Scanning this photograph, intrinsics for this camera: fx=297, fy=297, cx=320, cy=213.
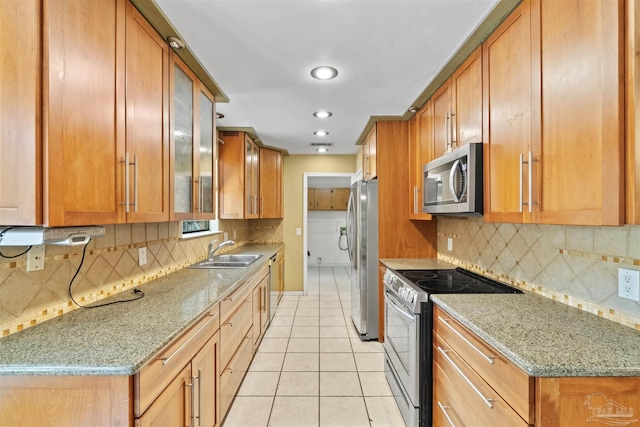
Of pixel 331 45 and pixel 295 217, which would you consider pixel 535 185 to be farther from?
pixel 295 217

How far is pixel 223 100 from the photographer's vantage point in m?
2.58

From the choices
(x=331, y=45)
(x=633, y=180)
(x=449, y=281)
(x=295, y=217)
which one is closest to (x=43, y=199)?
(x=331, y=45)

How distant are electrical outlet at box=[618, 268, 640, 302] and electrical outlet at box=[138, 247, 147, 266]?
251cm

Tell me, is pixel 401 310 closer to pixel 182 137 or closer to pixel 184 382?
pixel 184 382

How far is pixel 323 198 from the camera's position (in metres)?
7.66

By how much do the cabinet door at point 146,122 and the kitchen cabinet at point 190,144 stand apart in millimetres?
98

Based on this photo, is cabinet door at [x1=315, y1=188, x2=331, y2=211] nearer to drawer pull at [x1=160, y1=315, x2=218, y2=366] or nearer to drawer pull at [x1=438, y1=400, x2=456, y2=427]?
drawer pull at [x1=160, y1=315, x2=218, y2=366]

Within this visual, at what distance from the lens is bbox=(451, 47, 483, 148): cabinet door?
1.80 meters

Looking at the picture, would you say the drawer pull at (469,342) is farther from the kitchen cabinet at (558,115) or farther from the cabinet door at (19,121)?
the cabinet door at (19,121)

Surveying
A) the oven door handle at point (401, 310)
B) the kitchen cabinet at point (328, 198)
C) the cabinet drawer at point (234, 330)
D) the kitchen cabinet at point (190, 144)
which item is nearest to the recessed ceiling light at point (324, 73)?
the kitchen cabinet at point (190, 144)

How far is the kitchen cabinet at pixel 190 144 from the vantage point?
73.0 inches

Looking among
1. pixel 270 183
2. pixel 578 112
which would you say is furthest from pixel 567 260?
pixel 270 183

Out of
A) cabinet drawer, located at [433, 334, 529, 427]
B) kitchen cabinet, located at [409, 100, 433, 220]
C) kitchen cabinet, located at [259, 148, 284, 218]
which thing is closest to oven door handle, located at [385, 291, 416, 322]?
cabinet drawer, located at [433, 334, 529, 427]

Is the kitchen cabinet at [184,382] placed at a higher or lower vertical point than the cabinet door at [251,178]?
lower
